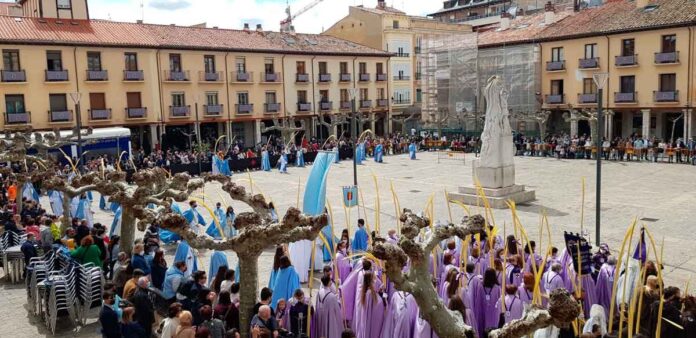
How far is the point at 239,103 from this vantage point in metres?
47.6

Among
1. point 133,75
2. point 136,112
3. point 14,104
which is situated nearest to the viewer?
point 14,104

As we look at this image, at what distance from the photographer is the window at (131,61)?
42.3m

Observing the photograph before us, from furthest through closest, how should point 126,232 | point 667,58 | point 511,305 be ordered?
1. point 667,58
2. point 126,232
3. point 511,305

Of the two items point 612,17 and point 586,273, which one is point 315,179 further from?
point 612,17

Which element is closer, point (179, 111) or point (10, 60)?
point (10, 60)

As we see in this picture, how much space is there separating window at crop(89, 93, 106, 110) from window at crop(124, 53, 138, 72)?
2577 millimetres

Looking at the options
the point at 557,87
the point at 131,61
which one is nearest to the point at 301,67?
the point at 131,61

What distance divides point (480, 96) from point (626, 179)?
24330mm

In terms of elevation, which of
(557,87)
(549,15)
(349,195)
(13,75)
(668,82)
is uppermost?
(549,15)

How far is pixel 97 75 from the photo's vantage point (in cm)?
4062

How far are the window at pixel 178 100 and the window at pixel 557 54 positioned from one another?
27205 millimetres

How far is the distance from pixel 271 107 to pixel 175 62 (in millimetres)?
8108

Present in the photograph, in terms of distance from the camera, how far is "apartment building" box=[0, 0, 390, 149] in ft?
127

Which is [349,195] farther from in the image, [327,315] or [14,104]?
[14,104]
